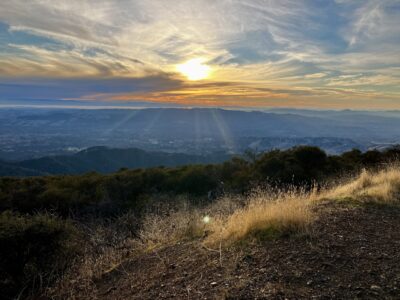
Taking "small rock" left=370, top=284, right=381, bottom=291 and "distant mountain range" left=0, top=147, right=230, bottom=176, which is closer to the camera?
"small rock" left=370, top=284, right=381, bottom=291

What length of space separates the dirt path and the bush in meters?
1.91

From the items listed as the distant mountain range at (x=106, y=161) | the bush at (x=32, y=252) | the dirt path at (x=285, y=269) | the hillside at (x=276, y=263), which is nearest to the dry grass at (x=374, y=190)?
the hillside at (x=276, y=263)

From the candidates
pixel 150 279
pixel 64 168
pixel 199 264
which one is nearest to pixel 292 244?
pixel 199 264

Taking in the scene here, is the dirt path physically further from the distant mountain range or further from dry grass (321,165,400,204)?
the distant mountain range

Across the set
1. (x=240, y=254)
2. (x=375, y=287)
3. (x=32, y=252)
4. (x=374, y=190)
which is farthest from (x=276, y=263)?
(x=32, y=252)

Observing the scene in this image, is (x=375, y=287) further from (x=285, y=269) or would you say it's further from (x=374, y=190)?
(x=374, y=190)

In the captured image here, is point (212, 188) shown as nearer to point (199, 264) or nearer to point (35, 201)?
point (35, 201)

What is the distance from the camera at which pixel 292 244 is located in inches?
171

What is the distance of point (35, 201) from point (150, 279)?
1604 centimetres

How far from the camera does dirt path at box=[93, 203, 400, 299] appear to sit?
324 centimetres

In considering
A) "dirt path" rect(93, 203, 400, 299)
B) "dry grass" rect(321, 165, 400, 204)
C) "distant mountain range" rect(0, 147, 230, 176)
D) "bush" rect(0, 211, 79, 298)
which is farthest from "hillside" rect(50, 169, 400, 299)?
"distant mountain range" rect(0, 147, 230, 176)

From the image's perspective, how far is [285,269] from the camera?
12.0 ft

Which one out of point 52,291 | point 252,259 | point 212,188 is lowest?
point 212,188

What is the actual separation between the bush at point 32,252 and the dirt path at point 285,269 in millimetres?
1908
